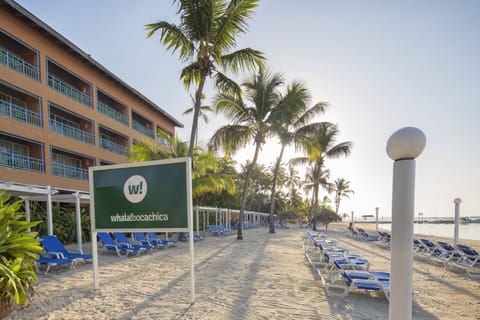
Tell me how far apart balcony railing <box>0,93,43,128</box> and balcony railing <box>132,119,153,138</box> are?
30.6ft

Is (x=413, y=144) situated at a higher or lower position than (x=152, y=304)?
higher

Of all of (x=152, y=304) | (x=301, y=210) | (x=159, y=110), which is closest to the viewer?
(x=152, y=304)

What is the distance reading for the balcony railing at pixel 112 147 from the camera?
20.4 m

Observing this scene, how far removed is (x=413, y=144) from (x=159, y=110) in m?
27.3

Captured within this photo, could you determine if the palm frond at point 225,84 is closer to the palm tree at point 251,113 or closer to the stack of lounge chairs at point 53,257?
the palm tree at point 251,113

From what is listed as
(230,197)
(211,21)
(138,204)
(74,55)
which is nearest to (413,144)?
(138,204)

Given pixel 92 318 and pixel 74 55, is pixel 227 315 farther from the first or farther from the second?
pixel 74 55

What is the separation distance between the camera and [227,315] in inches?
156

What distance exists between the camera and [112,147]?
21.3 metres

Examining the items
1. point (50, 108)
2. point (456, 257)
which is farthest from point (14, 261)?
point (50, 108)

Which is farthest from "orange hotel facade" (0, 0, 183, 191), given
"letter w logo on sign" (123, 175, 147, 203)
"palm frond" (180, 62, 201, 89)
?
"letter w logo on sign" (123, 175, 147, 203)

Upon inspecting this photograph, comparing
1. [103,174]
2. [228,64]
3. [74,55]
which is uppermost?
[74,55]

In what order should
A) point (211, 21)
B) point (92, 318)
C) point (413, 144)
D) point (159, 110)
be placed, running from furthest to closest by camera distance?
point (159, 110), point (211, 21), point (92, 318), point (413, 144)

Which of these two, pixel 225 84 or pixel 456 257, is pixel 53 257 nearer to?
pixel 225 84
